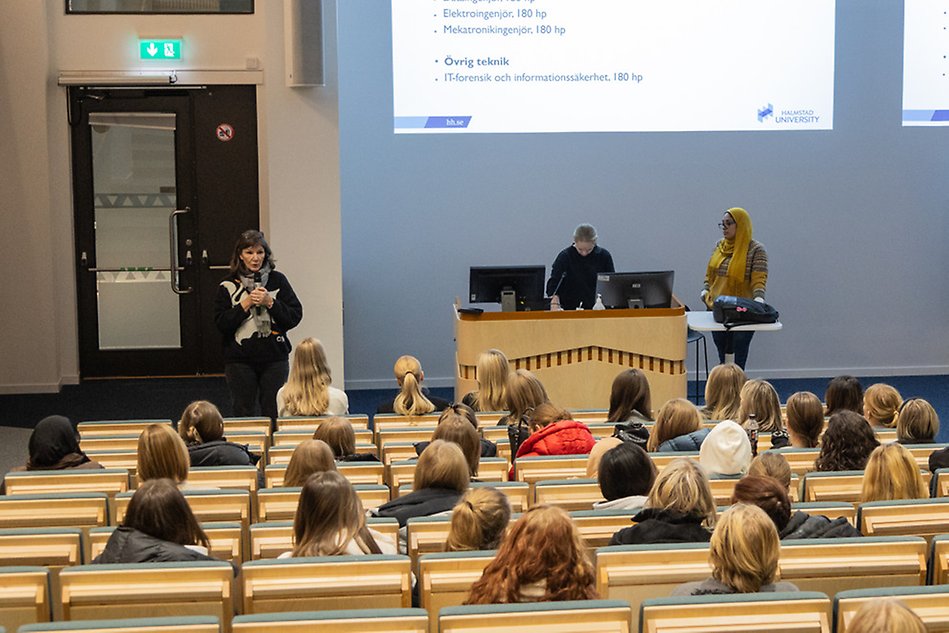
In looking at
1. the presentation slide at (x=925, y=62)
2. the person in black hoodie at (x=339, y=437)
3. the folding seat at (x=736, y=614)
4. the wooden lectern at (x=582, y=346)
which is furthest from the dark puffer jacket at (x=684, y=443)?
the presentation slide at (x=925, y=62)

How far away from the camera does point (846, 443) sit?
5141mm

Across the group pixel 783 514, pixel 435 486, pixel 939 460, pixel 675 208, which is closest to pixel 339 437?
pixel 435 486

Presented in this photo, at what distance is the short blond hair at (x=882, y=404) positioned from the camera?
6320mm

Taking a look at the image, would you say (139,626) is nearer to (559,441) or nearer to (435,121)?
(559,441)

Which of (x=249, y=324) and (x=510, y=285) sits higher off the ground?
(x=510, y=285)

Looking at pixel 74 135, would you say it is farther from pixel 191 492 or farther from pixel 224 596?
pixel 224 596

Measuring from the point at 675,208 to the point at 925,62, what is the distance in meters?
2.75

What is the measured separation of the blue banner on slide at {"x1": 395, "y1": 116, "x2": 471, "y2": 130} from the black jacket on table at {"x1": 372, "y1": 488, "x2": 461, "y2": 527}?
699 cm

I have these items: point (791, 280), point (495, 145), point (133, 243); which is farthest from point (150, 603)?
point (791, 280)

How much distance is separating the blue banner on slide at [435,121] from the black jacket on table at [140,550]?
25.0ft

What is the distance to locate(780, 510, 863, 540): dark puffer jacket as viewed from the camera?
399 cm

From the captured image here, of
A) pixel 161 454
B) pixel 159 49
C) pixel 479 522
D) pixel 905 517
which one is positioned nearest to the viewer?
pixel 479 522

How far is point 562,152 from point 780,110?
2076mm

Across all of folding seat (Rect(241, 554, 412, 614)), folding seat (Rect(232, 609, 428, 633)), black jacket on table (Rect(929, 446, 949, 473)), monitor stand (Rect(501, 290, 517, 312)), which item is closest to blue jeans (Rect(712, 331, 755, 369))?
monitor stand (Rect(501, 290, 517, 312))
